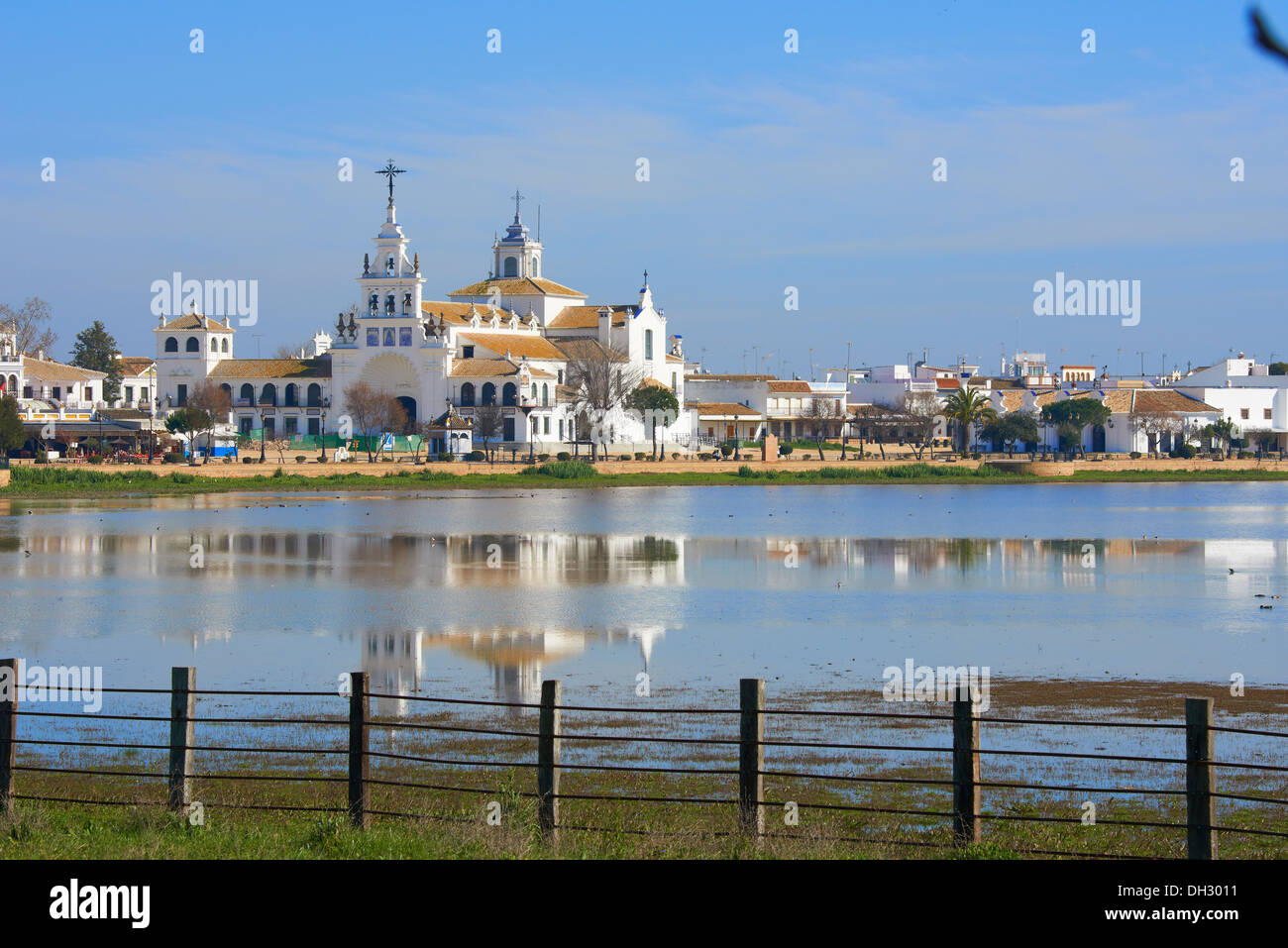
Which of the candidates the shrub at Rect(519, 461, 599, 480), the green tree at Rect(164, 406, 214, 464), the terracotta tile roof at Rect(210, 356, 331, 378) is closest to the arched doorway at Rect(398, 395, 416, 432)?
the terracotta tile roof at Rect(210, 356, 331, 378)

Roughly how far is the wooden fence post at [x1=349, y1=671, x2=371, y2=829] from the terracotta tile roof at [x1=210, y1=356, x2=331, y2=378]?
90515 millimetres

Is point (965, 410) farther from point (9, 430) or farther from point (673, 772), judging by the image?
point (673, 772)

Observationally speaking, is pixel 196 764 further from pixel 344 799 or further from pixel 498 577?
pixel 498 577

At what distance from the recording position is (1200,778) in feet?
29.1

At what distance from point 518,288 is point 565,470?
36.2 m

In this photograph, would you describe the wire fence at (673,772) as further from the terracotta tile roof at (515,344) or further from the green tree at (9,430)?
the terracotta tile roof at (515,344)

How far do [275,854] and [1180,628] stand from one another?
19540 mm

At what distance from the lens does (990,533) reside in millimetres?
46969

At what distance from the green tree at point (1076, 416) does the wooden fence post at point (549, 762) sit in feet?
322

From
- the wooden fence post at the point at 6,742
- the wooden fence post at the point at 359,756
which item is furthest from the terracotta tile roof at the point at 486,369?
the wooden fence post at the point at 359,756

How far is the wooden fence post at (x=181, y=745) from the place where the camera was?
1040 cm

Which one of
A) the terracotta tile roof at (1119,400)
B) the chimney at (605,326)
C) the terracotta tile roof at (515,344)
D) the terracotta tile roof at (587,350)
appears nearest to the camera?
the terracotta tile roof at (515,344)

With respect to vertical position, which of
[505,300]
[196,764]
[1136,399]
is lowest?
[196,764]
